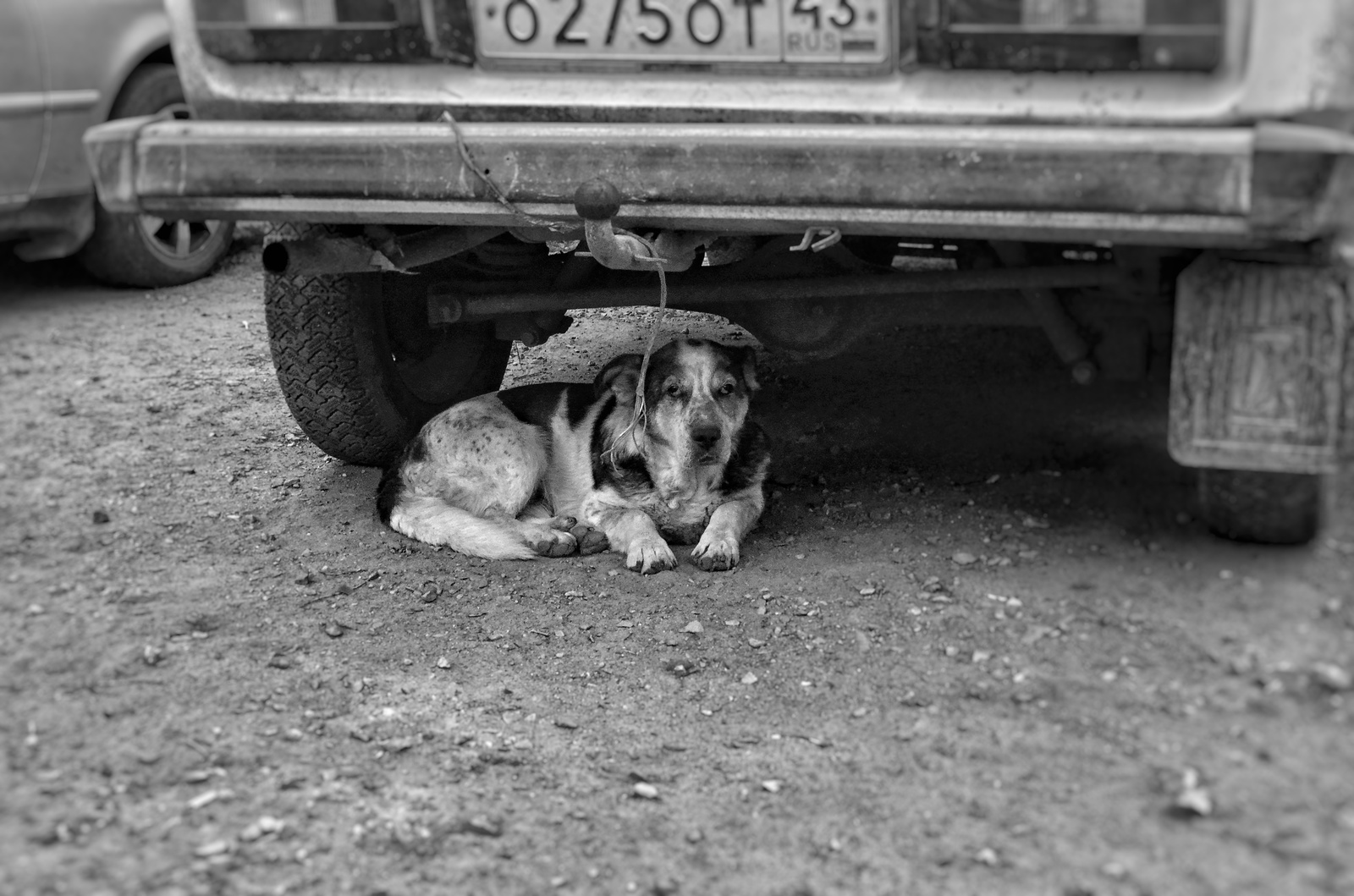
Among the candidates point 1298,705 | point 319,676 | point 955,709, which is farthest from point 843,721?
point 319,676

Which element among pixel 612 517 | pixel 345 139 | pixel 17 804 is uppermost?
pixel 345 139

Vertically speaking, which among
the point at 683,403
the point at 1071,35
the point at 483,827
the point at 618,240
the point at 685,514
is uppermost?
the point at 1071,35

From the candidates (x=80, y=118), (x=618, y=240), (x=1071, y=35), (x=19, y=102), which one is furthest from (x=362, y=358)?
(x=80, y=118)

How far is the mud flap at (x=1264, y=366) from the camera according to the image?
2.85 metres

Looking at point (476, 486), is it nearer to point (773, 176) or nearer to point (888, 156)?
point (773, 176)

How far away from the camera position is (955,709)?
3.01 metres

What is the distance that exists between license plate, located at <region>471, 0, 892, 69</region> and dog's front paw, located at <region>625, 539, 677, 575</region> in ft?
5.32

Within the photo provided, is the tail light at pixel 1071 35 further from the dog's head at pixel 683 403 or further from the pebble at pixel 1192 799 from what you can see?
the dog's head at pixel 683 403

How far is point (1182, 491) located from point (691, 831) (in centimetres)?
158

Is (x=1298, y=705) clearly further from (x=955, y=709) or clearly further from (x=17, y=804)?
(x=17, y=804)

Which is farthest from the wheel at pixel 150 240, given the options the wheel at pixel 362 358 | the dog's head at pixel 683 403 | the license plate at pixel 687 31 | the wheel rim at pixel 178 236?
the license plate at pixel 687 31

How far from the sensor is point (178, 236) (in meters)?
7.23

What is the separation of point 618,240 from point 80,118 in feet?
14.1

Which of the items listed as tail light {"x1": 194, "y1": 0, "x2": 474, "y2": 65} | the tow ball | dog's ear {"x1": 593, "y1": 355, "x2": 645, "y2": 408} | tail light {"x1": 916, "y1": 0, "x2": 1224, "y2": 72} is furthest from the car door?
tail light {"x1": 916, "y1": 0, "x2": 1224, "y2": 72}
